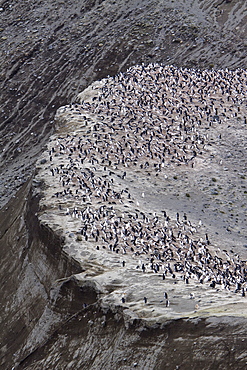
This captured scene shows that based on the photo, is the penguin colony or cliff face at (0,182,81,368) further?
cliff face at (0,182,81,368)

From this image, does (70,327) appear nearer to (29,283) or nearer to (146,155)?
(29,283)

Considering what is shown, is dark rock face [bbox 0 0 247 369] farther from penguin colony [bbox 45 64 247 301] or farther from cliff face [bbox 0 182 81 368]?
penguin colony [bbox 45 64 247 301]

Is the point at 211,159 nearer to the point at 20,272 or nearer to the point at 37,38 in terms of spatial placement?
the point at 20,272

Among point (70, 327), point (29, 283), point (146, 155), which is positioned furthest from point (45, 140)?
point (70, 327)

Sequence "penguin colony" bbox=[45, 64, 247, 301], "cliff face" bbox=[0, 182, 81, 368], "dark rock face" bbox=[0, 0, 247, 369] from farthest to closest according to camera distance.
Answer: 1. "cliff face" bbox=[0, 182, 81, 368]
2. "penguin colony" bbox=[45, 64, 247, 301]
3. "dark rock face" bbox=[0, 0, 247, 369]

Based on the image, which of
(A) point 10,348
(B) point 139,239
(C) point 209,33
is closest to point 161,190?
(B) point 139,239

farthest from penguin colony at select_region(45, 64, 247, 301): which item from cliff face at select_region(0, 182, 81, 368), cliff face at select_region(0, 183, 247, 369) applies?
cliff face at select_region(0, 183, 247, 369)

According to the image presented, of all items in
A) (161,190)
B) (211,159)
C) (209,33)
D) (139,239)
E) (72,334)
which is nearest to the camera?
(72,334)

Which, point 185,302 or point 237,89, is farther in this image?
point 237,89
